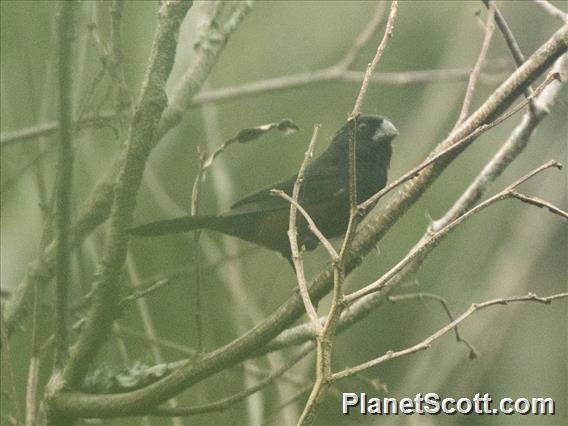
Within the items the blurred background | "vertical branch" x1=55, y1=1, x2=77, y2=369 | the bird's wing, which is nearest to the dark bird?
the bird's wing

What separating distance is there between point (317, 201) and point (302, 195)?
45mm

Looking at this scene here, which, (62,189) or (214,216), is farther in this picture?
(214,216)

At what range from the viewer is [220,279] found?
274 centimetres

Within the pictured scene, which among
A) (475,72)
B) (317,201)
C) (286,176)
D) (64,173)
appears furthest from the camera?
(286,176)

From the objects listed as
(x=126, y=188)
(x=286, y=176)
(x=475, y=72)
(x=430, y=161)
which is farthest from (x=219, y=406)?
(x=286, y=176)

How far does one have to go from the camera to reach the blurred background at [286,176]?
7.85ft

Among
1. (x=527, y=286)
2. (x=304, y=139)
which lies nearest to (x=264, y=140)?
(x=304, y=139)

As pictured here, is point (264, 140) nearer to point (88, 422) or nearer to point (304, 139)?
point (304, 139)

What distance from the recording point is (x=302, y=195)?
238 cm

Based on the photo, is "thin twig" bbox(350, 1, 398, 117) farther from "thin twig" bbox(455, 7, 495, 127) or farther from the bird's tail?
the bird's tail

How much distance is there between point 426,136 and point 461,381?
2.69ft

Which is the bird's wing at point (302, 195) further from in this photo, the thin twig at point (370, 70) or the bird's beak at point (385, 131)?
the thin twig at point (370, 70)

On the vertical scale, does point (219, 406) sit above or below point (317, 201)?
below

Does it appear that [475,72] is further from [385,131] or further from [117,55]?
[117,55]
